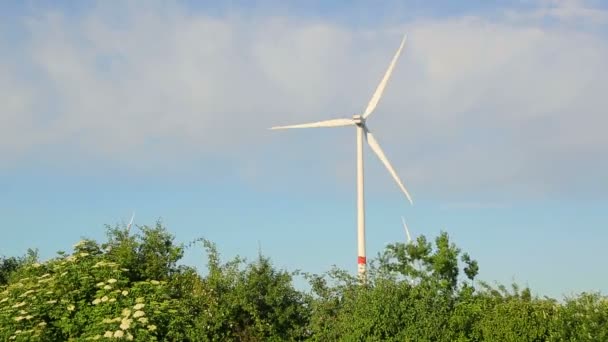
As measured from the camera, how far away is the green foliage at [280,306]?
1848 cm

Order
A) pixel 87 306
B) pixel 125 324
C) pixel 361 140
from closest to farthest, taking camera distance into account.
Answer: pixel 125 324 < pixel 87 306 < pixel 361 140

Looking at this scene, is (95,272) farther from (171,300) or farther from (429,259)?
(429,259)

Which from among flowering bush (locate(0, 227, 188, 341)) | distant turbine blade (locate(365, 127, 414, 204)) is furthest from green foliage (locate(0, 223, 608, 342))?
distant turbine blade (locate(365, 127, 414, 204))

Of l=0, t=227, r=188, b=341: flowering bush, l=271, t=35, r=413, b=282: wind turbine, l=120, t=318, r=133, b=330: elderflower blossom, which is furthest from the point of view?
l=271, t=35, r=413, b=282: wind turbine

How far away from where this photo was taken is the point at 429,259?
21656mm

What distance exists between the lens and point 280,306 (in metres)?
20.4

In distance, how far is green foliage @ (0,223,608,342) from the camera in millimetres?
18484

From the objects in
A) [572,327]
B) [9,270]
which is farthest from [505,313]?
[9,270]

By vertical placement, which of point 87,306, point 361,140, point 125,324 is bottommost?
point 125,324

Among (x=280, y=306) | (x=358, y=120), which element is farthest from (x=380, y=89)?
(x=280, y=306)

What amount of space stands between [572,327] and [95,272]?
11.3 meters

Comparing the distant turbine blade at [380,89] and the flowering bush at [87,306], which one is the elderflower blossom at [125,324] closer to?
the flowering bush at [87,306]

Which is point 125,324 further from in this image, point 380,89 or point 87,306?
point 380,89

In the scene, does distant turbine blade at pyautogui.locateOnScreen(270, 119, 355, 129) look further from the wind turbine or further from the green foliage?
the green foliage
